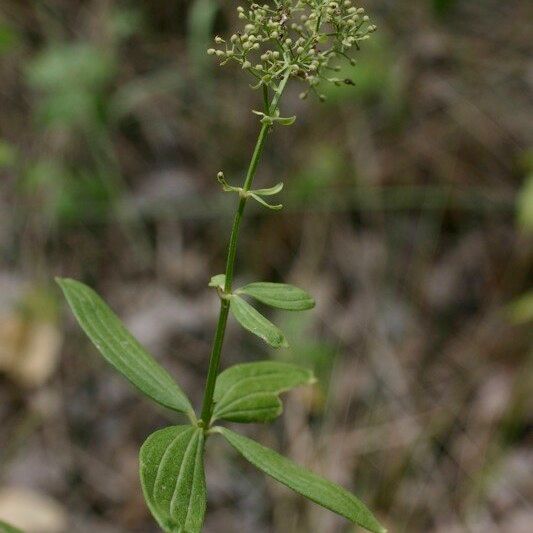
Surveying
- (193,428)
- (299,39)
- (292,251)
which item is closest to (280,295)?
(193,428)

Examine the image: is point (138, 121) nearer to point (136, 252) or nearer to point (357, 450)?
point (136, 252)

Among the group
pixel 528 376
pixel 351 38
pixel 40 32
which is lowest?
pixel 528 376

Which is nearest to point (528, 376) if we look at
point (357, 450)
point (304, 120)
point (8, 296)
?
point (357, 450)

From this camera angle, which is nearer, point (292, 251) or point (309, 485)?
point (309, 485)

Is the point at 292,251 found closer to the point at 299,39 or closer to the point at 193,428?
the point at 193,428

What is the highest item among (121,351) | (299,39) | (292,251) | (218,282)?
(299,39)

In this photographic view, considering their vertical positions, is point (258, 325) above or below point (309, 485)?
above
